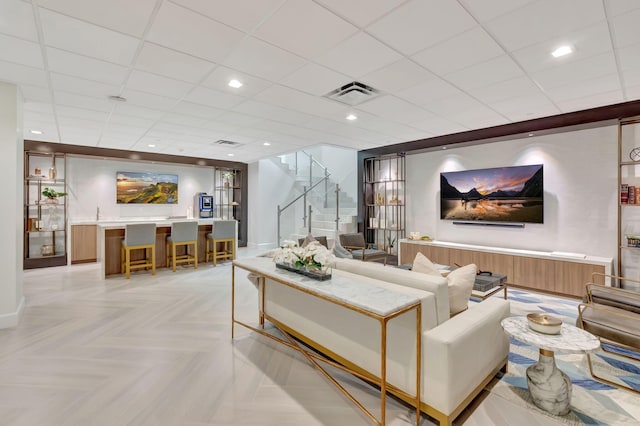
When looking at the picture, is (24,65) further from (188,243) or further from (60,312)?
(188,243)

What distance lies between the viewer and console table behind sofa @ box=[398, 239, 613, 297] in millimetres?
4410

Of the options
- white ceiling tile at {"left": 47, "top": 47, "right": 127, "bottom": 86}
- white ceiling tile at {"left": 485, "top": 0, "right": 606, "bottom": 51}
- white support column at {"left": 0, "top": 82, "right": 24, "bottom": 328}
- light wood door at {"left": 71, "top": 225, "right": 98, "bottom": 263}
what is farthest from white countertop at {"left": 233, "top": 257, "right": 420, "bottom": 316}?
light wood door at {"left": 71, "top": 225, "right": 98, "bottom": 263}

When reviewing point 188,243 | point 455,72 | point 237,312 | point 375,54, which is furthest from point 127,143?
point 455,72

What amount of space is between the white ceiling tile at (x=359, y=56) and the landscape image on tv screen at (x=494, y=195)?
3.75 m

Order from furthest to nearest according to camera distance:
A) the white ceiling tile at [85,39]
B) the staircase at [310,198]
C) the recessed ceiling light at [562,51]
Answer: the staircase at [310,198] → the recessed ceiling light at [562,51] → the white ceiling tile at [85,39]

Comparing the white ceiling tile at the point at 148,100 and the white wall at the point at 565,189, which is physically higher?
the white ceiling tile at the point at 148,100

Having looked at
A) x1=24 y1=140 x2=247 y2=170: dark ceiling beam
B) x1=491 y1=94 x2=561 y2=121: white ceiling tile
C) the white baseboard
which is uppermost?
x1=491 y1=94 x2=561 y2=121: white ceiling tile

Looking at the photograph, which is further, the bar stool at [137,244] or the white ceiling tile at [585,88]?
the bar stool at [137,244]

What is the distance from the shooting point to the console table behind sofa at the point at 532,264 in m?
4.41

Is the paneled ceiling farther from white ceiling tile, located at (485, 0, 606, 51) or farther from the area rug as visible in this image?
the area rug

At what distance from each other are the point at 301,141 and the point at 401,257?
3.32 m

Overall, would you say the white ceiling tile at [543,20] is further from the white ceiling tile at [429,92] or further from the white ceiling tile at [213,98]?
the white ceiling tile at [213,98]

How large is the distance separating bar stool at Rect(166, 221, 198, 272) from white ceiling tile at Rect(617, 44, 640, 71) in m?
6.76

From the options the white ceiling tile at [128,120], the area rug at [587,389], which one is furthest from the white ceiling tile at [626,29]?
the white ceiling tile at [128,120]
